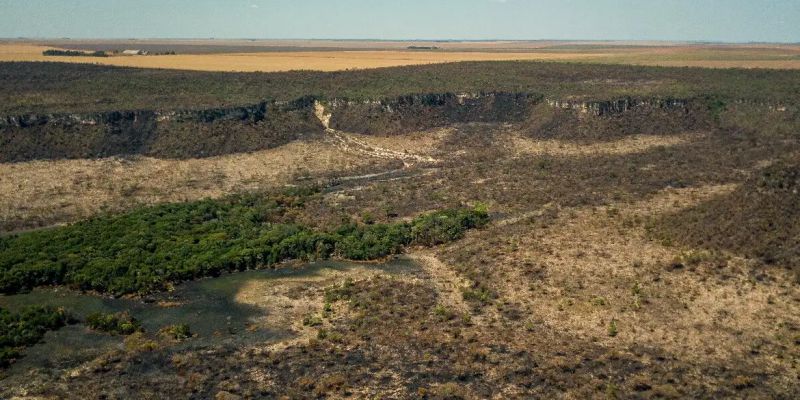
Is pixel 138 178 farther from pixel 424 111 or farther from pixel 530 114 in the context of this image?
pixel 530 114

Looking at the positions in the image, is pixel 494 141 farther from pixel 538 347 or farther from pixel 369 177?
pixel 538 347

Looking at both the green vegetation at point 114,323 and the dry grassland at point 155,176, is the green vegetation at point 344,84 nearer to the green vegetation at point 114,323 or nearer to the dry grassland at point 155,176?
the dry grassland at point 155,176

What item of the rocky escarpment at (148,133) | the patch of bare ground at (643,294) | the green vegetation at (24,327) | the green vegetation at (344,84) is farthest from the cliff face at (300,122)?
the patch of bare ground at (643,294)

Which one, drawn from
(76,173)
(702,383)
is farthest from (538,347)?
(76,173)

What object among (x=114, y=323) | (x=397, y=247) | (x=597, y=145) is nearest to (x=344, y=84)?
(x=597, y=145)

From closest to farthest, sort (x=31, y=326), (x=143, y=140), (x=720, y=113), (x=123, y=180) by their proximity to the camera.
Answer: (x=31, y=326) → (x=123, y=180) → (x=143, y=140) → (x=720, y=113)

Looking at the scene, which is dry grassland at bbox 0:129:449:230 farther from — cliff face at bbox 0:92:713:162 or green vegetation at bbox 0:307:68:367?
green vegetation at bbox 0:307:68:367
